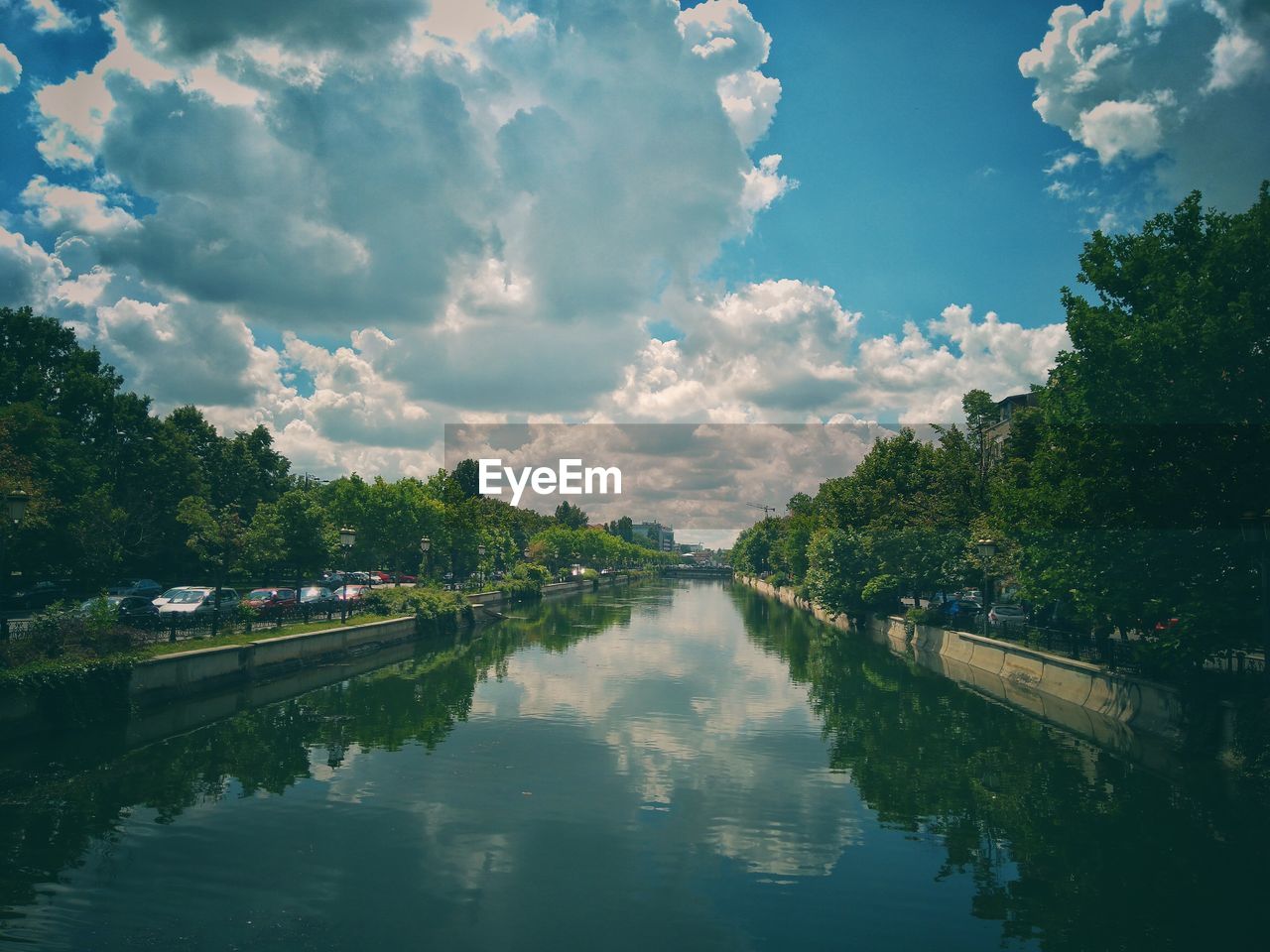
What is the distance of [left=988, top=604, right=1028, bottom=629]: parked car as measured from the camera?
142 ft

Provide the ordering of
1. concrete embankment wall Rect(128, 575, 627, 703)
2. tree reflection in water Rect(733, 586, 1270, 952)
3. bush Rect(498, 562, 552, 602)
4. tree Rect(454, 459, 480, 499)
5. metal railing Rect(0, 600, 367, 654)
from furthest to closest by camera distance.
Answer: tree Rect(454, 459, 480, 499), bush Rect(498, 562, 552, 602), concrete embankment wall Rect(128, 575, 627, 703), metal railing Rect(0, 600, 367, 654), tree reflection in water Rect(733, 586, 1270, 952)

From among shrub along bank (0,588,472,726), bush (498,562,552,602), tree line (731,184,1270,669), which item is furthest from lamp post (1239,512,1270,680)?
bush (498,562,552,602)

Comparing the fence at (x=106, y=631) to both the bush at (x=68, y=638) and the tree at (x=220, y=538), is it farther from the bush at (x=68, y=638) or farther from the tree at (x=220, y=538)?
the tree at (x=220, y=538)

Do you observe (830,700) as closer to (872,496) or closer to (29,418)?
(872,496)

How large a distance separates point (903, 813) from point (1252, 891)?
5.98 m

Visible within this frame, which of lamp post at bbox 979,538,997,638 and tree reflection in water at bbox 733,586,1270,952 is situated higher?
lamp post at bbox 979,538,997,638

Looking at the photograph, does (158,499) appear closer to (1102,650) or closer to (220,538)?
(220,538)

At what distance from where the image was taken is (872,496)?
59.5 meters

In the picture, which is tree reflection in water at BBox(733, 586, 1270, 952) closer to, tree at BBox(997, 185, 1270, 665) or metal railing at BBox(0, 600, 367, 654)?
tree at BBox(997, 185, 1270, 665)

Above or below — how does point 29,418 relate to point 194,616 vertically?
above

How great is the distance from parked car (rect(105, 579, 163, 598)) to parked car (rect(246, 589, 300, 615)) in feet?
26.2

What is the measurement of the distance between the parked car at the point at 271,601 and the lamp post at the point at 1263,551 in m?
33.5

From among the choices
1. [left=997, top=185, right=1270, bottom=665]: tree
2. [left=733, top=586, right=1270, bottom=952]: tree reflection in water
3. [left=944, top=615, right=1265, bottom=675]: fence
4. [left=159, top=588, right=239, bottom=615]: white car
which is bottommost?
[left=733, top=586, right=1270, bottom=952]: tree reflection in water

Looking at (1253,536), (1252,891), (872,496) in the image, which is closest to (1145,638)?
(1253,536)
